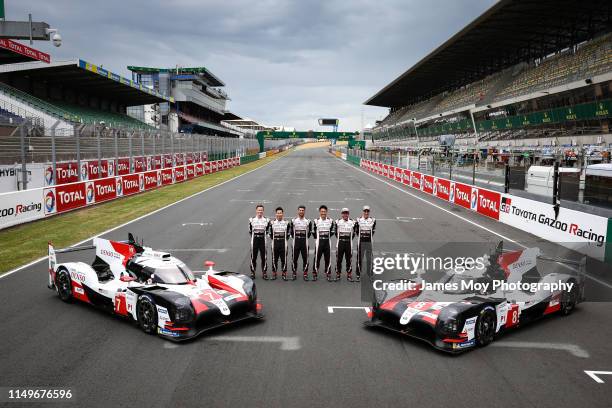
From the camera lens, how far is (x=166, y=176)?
34062mm

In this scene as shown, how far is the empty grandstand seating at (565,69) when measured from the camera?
32594 mm

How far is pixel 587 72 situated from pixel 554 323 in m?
30.0

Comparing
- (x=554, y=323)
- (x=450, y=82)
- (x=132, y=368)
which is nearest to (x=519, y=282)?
(x=554, y=323)

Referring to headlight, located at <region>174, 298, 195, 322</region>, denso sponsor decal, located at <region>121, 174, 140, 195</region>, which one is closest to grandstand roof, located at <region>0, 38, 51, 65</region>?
denso sponsor decal, located at <region>121, 174, 140, 195</region>

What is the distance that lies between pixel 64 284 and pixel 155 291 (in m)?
2.68

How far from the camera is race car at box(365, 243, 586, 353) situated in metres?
6.88

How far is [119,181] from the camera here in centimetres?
2583

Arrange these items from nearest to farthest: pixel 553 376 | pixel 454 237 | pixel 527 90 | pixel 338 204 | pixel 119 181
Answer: pixel 553 376 → pixel 454 237 → pixel 338 204 → pixel 119 181 → pixel 527 90

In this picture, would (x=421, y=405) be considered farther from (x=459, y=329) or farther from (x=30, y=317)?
(x=30, y=317)

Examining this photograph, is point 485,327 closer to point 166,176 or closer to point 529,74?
point 166,176

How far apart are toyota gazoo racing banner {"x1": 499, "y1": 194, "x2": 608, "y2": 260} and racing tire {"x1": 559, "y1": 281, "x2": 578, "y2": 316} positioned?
4036 mm

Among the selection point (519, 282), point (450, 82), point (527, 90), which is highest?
point (450, 82)

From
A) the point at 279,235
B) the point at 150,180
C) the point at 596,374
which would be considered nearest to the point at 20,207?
the point at 279,235

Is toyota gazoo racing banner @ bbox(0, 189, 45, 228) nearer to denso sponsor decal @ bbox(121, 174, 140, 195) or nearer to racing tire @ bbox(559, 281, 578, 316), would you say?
denso sponsor decal @ bbox(121, 174, 140, 195)
